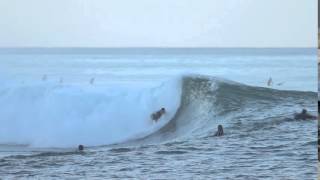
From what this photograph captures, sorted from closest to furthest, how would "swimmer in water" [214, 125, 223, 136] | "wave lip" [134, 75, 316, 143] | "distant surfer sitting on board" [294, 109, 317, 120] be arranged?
"swimmer in water" [214, 125, 223, 136]
"distant surfer sitting on board" [294, 109, 317, 120]
"wave lip" [134, 75, 316, 143]

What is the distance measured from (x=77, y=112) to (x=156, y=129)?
3.10 ft

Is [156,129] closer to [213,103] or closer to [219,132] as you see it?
[219,132]

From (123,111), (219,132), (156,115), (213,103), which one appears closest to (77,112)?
(123,111)

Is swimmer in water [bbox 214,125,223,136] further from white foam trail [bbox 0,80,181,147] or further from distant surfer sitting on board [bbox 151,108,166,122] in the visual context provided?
distant surfer sitting on board [bbox 151,108,166,122]

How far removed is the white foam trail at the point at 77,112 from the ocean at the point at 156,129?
0.01 metres

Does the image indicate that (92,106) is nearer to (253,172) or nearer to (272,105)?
(272,105)

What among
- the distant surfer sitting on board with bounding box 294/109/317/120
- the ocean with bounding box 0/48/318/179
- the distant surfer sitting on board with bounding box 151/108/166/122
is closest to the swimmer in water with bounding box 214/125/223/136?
the ocean with bounding box 0/48/318/179

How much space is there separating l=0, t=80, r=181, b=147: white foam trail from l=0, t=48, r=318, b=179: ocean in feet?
0.04

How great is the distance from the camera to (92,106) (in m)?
7.00

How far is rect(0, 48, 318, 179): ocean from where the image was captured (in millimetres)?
4820

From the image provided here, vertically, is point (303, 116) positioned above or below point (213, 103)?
below

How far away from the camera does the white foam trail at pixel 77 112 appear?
21.3ft

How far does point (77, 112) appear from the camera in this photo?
22.7 feet

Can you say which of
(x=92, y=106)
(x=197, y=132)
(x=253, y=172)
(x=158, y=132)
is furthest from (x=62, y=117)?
(x=253, y=172)
